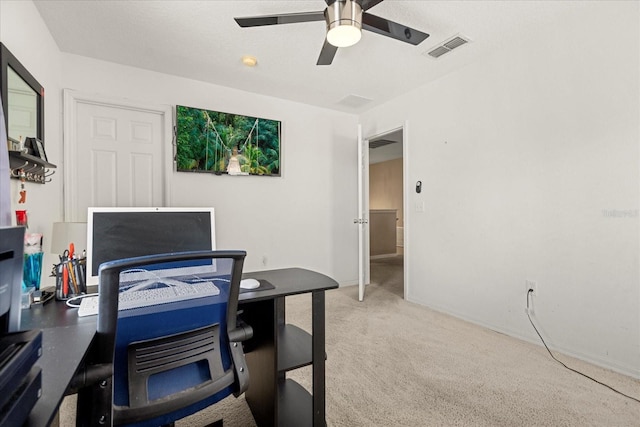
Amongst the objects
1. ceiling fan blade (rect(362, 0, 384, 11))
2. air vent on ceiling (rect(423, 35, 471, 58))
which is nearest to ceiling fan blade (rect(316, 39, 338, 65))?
ceiling fan blade (rect(362, 0, 384, 11))

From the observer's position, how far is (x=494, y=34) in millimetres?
2318

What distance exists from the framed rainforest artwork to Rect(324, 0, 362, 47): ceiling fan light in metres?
1.90

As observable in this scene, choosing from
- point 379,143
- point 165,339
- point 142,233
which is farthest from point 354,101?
point 165,339

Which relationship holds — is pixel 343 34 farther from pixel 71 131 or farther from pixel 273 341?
pixel 71 131

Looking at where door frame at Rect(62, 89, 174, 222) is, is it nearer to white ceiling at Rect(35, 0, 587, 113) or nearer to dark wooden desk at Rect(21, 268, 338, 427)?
white ceiling at Rect(35, 0, 587, 113)

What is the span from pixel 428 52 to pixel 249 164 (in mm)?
2137

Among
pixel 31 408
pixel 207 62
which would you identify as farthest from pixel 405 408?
pixel 207 62

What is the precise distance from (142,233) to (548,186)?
275cm

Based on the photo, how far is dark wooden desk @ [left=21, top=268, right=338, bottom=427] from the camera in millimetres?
936

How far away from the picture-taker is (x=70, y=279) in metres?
1.27

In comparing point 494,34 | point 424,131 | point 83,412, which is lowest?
point 83,412

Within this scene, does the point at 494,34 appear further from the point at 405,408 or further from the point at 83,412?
the point at 83,412

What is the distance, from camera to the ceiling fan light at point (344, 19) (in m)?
1.66

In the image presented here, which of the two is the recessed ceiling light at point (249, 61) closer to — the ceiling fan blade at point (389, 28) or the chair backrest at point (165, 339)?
the ceiling fan blade at point (389, 28)
